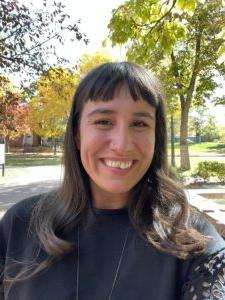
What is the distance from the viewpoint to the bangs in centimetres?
176

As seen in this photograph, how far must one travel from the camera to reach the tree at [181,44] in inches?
217

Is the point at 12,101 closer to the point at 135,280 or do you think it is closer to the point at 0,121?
the point at 0,121

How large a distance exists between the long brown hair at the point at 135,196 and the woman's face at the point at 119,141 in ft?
0.13

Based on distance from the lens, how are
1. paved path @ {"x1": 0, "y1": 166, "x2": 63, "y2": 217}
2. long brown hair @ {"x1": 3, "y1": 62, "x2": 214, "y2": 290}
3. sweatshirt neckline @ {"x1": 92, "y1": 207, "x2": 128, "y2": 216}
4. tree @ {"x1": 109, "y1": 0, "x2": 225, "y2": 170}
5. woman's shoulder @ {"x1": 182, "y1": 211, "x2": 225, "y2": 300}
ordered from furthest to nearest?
paved path @ {"x1": 0, "y1": 166, "x2": 63, "y2": 217} < tree @ {"x1": 109, "y1": 0, "x2": 225, "y2": 170} < sweatshirt neckline @ {"x1": 92, "y1": 207, "x2": 128, "y2": 216} < long brown hair @ {"x1": 3, "y1": 62, "x2": 214, "y2": 290} < woman's shoulder @ {"x1": 182, "y1": 211, "x2": 225, "y2": 300}

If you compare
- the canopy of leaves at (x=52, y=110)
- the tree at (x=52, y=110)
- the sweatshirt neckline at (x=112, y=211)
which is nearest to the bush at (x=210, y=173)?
the tree at (x=52, y=110)

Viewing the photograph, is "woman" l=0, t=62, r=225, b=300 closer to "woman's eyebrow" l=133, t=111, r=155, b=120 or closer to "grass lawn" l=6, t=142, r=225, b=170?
"woman's eyebrow" l=133, t=111, r=155, b=120

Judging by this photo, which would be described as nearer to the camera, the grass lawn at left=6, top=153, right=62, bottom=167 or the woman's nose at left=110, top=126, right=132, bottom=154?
the woman's nose at left=110, top=126, right=132, bottom=154

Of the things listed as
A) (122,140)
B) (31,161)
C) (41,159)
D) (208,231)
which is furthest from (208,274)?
(41,159)

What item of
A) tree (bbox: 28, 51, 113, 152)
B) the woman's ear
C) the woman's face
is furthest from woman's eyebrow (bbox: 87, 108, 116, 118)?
tree (bbox: 28, 51, 113, 152)

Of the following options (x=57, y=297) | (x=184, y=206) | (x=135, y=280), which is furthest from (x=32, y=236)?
(x=184, y=206)

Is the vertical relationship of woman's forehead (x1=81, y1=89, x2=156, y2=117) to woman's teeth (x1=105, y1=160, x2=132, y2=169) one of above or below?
above

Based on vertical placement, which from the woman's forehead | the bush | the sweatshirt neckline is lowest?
the bush

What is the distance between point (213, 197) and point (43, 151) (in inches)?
1519

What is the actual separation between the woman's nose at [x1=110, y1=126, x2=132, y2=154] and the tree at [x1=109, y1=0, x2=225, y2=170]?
3.94 metres
